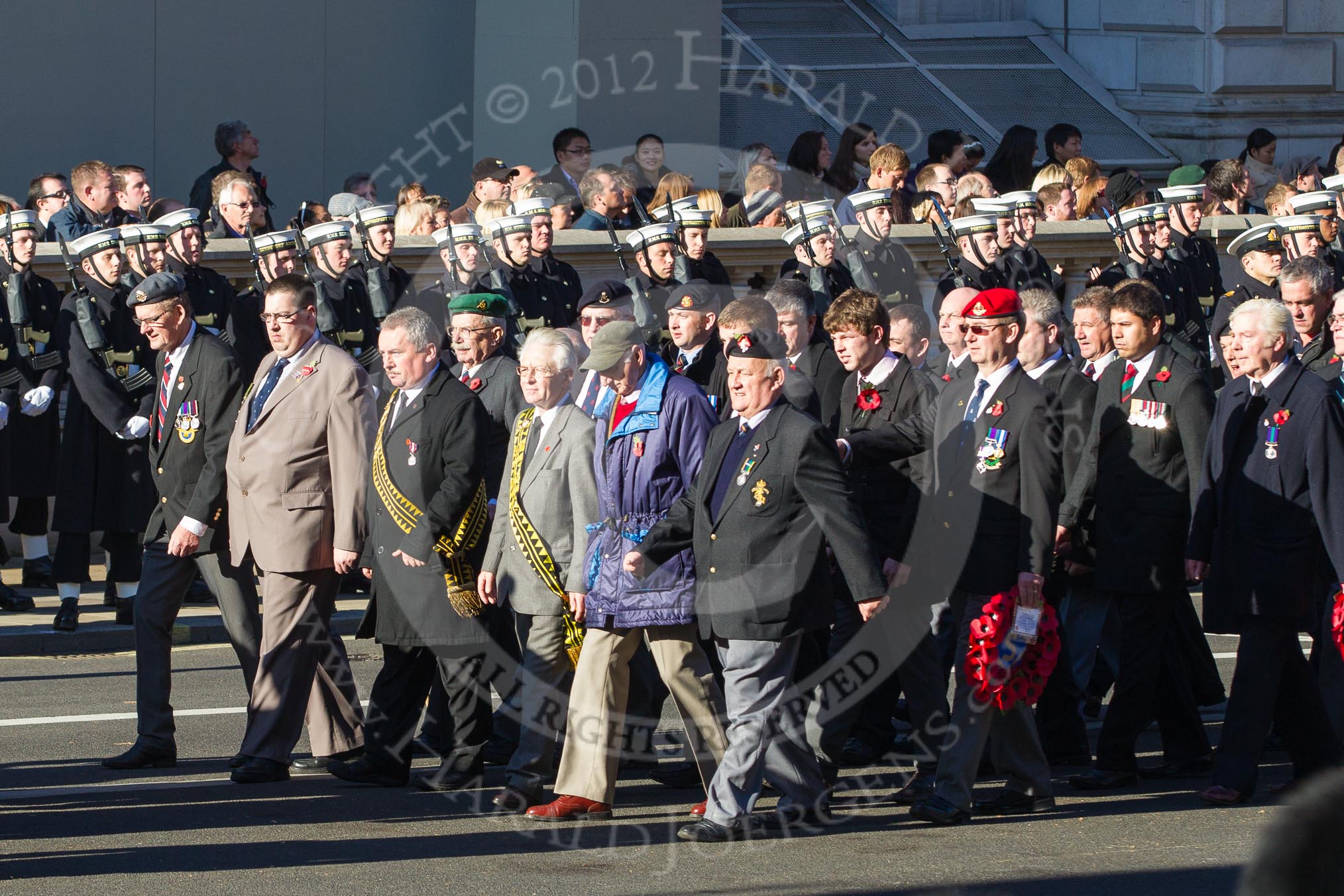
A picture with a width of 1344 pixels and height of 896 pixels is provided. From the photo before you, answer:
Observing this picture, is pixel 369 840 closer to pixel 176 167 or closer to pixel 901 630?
pixel 901 630

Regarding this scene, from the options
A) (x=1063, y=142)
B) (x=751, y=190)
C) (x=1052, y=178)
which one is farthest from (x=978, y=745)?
(x=1063, y=142)

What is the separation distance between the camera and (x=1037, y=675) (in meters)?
6.77

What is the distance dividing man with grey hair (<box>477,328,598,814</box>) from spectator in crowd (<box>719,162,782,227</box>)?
647cm

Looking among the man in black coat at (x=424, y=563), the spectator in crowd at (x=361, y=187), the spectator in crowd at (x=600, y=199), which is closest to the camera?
the man in black coat at (x=424, y=563)

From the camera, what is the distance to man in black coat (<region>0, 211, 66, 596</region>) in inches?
440

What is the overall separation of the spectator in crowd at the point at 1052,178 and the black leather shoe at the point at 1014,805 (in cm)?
A: 790

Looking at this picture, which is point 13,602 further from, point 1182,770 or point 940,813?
point 1182,770

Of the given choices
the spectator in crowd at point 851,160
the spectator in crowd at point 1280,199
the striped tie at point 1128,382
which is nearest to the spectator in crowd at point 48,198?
the spectator in crowd at point 851,160

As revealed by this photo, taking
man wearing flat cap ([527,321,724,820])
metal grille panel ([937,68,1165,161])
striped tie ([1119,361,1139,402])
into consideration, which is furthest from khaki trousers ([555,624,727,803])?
metal grille panel ([937,68,1165,161])

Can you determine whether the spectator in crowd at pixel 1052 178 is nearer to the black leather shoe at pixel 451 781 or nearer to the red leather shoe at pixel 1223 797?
the red leather shoe at pixel 1223 797

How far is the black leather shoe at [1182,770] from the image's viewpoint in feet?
25.0

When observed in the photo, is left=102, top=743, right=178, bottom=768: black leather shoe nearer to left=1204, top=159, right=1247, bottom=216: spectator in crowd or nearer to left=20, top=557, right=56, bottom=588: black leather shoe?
left=20, top=557, right=56, bottom=588: black leather shoe

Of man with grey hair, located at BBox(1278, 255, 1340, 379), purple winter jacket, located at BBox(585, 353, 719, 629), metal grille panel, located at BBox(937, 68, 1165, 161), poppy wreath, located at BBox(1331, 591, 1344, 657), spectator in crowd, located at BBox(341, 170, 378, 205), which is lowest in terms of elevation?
poppy wreath, located at BBox(1331, 591, 1344, 657)

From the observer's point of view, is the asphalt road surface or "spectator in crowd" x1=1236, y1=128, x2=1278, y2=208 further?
"spectator in crowd" x1=1236, y1=128, x2=1278, y2=208
